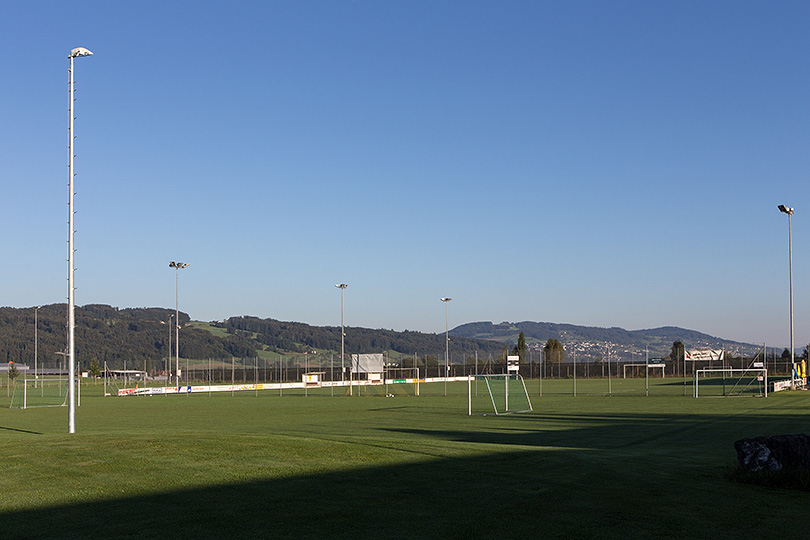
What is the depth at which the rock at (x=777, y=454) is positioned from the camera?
1154cm

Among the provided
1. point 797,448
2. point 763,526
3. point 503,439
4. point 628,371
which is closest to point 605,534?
point 763,526

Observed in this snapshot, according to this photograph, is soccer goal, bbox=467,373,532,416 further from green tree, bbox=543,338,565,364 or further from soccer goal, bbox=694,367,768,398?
green tree, bbox=543,338,565,364

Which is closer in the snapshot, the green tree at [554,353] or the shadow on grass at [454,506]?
the shadow on grass at [454,506]

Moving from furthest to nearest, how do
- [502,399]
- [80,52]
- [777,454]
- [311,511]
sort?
[502,399] → [80,52] → [777,454] → [311,511]

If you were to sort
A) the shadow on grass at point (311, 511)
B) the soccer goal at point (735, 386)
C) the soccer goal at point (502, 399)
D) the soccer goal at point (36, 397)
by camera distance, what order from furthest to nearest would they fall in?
the soccer goal at point (36, 397) → the soccer goal at point (735, 386) → the soccer goal at point (502, 399) → the shadow on grass at point (311, 511)

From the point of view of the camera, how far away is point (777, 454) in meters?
11.6

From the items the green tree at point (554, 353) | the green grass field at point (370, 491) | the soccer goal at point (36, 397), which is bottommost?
the green tree at point (554, 353)

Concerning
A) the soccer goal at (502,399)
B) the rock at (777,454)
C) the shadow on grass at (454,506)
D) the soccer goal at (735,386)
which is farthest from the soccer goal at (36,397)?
the rock at (777,454)

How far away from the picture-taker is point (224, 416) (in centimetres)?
3588

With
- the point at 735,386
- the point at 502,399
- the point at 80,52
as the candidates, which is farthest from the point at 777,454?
the point at 735,386

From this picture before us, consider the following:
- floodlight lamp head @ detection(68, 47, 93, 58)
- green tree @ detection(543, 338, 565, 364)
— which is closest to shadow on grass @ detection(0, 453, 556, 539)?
floodlight lamp head @ detection(68, 47, 93, 58)

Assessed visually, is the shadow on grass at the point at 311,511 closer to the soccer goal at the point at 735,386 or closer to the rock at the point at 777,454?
the rock at the point at 777,454

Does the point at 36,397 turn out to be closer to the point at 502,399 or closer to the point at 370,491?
the point at 502,399

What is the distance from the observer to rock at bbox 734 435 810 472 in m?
11.5
